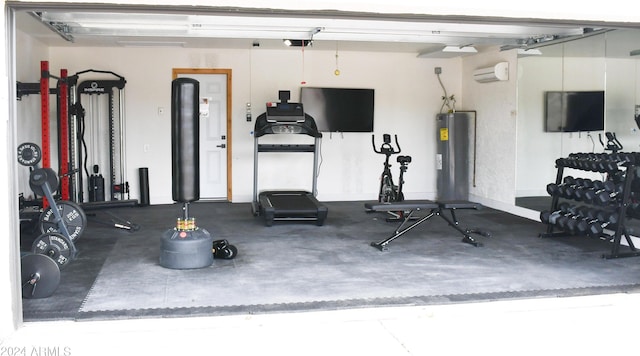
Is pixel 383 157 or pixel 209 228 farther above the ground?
pixel 383 157

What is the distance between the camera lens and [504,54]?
30.4 ft

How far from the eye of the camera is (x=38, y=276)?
462 centimetres

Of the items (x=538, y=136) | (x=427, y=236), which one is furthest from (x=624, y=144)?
(x=427, y=236)

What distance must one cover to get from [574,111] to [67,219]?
585cm

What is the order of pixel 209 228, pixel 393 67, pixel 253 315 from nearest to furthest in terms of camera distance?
pixel 253 315 → pixel 209 228 → pixel 393 67

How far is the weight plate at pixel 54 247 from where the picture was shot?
538cm

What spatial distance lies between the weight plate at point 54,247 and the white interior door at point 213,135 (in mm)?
4943

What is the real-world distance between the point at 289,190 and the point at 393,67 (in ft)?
8.80

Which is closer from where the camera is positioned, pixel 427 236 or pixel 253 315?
pixel 253 315

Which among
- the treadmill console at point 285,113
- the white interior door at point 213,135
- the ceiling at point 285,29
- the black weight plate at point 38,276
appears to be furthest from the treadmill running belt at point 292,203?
the black weight plate at point 38,276

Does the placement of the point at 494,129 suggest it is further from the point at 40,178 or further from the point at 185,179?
the point at 40,178

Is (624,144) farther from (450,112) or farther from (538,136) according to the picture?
(450,112)

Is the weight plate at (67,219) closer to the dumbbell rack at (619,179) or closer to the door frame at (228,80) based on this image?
the door frame at (228,80)

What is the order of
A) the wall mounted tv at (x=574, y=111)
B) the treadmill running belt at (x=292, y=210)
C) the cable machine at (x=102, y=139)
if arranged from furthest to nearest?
the cable machine at (x=102, y=139)
the treadmill running belt at (x=292, y=210)
the wall mounted tv at (x=574, y=111)
